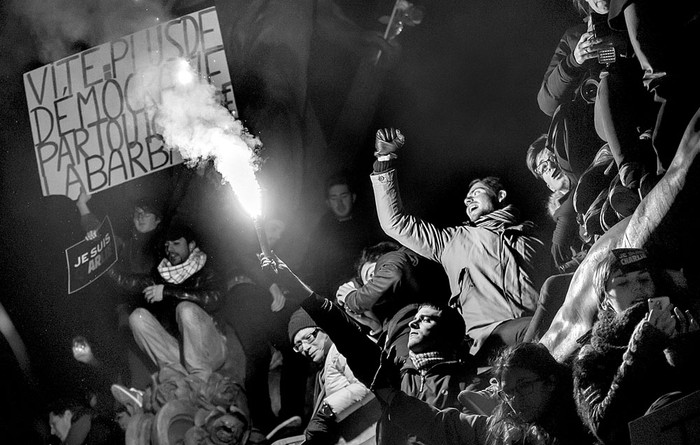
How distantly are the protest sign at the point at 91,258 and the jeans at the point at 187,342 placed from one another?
70 cm

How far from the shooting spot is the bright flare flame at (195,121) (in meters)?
7.07

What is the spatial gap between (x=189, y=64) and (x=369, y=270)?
2676 millimetres

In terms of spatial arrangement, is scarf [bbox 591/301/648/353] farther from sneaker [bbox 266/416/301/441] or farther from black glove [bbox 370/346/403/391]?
sneaker [bbox 266/416/301/441]

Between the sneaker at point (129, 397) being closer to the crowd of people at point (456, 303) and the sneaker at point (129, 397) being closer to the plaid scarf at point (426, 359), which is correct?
the crowd of people at point (456, 303)

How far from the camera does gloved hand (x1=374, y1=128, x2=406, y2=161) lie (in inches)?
254

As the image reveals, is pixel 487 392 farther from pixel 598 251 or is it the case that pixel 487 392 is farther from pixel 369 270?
pixel 369 270

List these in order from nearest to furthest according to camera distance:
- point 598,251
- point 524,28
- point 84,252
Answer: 1. point 598,251
2. point 524,28
3. point 84,252

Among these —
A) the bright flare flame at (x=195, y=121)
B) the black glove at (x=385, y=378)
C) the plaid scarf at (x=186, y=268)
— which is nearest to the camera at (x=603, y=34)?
the black glove at (x=385, y=378)

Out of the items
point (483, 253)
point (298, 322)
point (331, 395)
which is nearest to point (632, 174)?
point (483, 253)

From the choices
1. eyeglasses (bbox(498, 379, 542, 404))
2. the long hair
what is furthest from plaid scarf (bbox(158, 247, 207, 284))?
eyeglasses (bbox(498, 379, 542, 404))

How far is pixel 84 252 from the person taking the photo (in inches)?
320

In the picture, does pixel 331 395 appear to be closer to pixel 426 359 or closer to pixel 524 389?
A: pixel 426 359

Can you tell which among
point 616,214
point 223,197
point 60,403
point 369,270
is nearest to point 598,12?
point 616,214

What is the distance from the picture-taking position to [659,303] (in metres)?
→ 4.44
